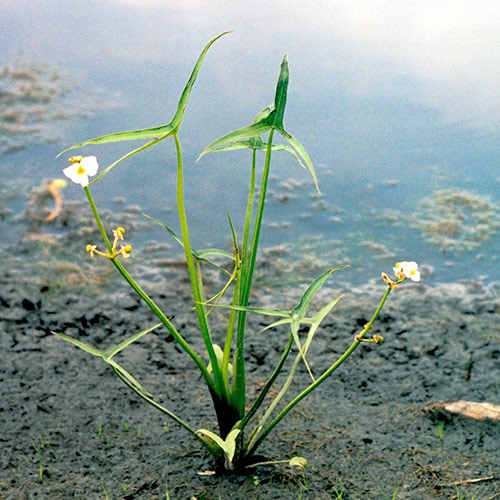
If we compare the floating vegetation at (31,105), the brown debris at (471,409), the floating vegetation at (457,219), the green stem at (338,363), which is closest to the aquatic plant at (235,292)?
the green stem at (338,363)

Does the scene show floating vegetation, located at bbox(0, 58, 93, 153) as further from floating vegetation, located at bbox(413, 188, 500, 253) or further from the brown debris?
the brown debris

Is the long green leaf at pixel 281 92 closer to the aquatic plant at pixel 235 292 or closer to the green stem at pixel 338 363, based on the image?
the aquatic plant at pixel 235 292

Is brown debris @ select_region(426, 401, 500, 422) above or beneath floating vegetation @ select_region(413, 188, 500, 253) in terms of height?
beneath

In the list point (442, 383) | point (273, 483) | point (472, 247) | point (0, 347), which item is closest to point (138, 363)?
point (0, 347)

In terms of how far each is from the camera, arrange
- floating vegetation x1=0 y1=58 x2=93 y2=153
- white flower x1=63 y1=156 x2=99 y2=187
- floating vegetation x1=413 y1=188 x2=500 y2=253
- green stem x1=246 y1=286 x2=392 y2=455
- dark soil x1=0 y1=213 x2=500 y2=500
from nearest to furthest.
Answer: white flower x1=63 y1=156 x2=99 y2=187 < green stem x1=246 y1=286 x2=392 y2=455 < dark soil x1=0 y1=213 x2=500 y2=500 < floating vegetation x1=413 y1=188 x2=500 y2=253 < floating vegetation x1=0 y1=58 x2=93 y2=153

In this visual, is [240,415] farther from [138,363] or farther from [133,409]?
[138,363]

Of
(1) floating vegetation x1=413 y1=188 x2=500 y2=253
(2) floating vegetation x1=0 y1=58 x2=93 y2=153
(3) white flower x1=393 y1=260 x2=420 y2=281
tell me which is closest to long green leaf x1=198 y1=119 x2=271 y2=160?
(3) white flower x1=393 y1=260 x2=420 y2=281
